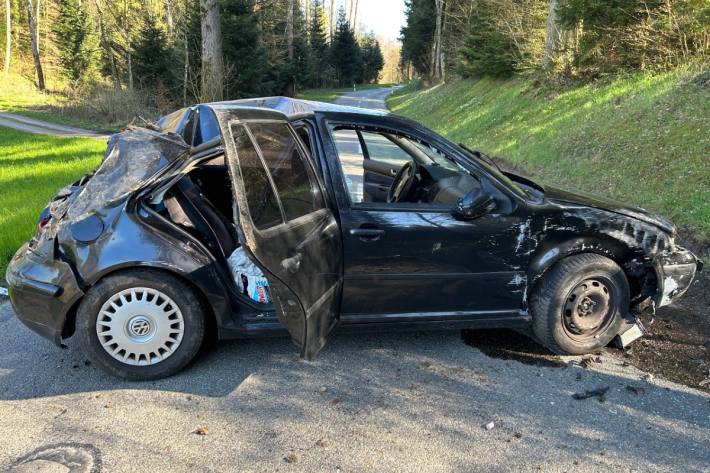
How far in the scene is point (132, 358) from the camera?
3479 mm

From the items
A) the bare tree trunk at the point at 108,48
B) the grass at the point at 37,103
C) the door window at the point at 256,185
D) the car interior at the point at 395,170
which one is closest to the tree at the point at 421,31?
the bare tree trunk at the point at 108,48

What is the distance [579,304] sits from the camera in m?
3.83

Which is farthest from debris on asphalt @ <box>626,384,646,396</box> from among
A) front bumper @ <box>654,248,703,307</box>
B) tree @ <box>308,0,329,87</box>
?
tree @ <box>308,0,329,87</box>

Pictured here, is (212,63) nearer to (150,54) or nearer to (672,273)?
(672,273)

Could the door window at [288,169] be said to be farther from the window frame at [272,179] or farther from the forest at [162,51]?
the forest at [162,51]

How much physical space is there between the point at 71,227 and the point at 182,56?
67.6ft

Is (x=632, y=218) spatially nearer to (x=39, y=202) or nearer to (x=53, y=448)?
(x=53, y=448)

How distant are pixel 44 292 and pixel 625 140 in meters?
9.19

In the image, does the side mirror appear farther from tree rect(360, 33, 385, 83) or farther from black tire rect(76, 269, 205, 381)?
tree rect(360, 33, 385, 83)

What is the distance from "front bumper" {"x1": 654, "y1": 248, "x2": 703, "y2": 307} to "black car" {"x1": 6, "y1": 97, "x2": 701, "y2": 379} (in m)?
0.02

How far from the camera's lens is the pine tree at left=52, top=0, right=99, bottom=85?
3366cm

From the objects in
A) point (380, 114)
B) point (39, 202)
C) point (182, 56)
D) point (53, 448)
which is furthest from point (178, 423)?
point (182, 56)

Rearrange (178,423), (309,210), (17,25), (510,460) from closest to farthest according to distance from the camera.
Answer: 1. (510,460)
2. (178,423)
3. (309,210)
4. (17,25)

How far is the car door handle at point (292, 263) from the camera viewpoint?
296 cm
